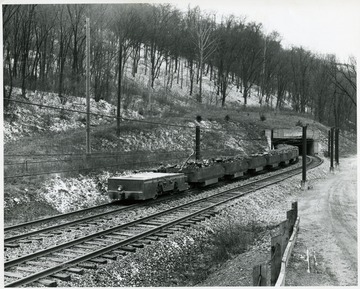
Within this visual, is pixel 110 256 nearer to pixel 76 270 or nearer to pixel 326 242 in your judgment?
pixel 76 270

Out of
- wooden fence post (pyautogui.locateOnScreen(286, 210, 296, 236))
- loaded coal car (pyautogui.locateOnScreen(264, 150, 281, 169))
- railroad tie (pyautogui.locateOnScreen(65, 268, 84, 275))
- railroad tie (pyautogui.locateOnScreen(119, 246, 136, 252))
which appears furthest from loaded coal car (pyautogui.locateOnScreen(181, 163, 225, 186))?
railroad tie (pyautogui.locateOnScreen(65, 268, 84, 275))

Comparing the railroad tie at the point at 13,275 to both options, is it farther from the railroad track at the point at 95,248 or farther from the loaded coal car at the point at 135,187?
the loaded coal car at the point at 135,187

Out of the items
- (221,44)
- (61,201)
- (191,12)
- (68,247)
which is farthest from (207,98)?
(68,247)

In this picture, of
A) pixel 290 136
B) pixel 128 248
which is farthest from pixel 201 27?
pixel 128 248

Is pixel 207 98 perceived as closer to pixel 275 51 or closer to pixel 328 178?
pixel 275 51

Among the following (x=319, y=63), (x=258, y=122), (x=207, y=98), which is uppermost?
(x=319, y=63)

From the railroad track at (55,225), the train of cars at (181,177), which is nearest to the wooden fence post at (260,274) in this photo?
the railroad track at (55,225)
